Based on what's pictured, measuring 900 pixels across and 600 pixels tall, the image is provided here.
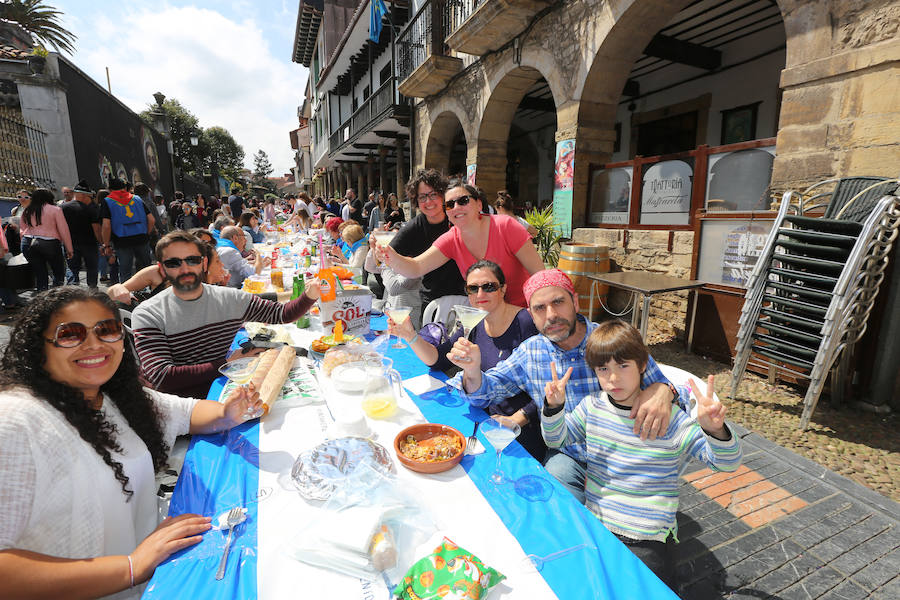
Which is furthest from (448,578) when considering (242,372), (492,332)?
(492,332)

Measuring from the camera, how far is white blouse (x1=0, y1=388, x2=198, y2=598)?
104 centimetres

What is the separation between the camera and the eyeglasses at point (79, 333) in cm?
129

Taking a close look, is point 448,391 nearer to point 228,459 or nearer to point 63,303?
point 228,459

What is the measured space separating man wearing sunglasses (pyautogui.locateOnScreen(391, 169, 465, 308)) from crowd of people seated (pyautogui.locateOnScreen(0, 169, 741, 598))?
0.33 meters

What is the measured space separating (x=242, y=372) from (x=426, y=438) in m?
0.91

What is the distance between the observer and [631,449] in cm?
158

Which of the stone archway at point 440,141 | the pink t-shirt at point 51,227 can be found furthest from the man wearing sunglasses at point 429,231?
the stone archway at point 440,141

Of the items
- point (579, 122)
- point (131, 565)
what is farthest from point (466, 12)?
point (131, 565)

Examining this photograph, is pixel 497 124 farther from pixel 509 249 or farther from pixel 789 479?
pixel 789 479

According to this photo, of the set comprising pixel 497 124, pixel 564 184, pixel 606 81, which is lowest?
pixel 564 184

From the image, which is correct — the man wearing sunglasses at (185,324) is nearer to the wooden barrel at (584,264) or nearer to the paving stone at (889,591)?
the paving stone at (889,591)

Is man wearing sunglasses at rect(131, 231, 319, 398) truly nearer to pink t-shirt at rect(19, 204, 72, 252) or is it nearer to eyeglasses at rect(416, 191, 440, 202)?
eyeglasses at rect(416, 191, 440, 202)

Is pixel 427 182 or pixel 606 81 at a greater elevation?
pixel 606 81

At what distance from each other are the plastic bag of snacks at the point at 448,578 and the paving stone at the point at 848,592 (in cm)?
212
